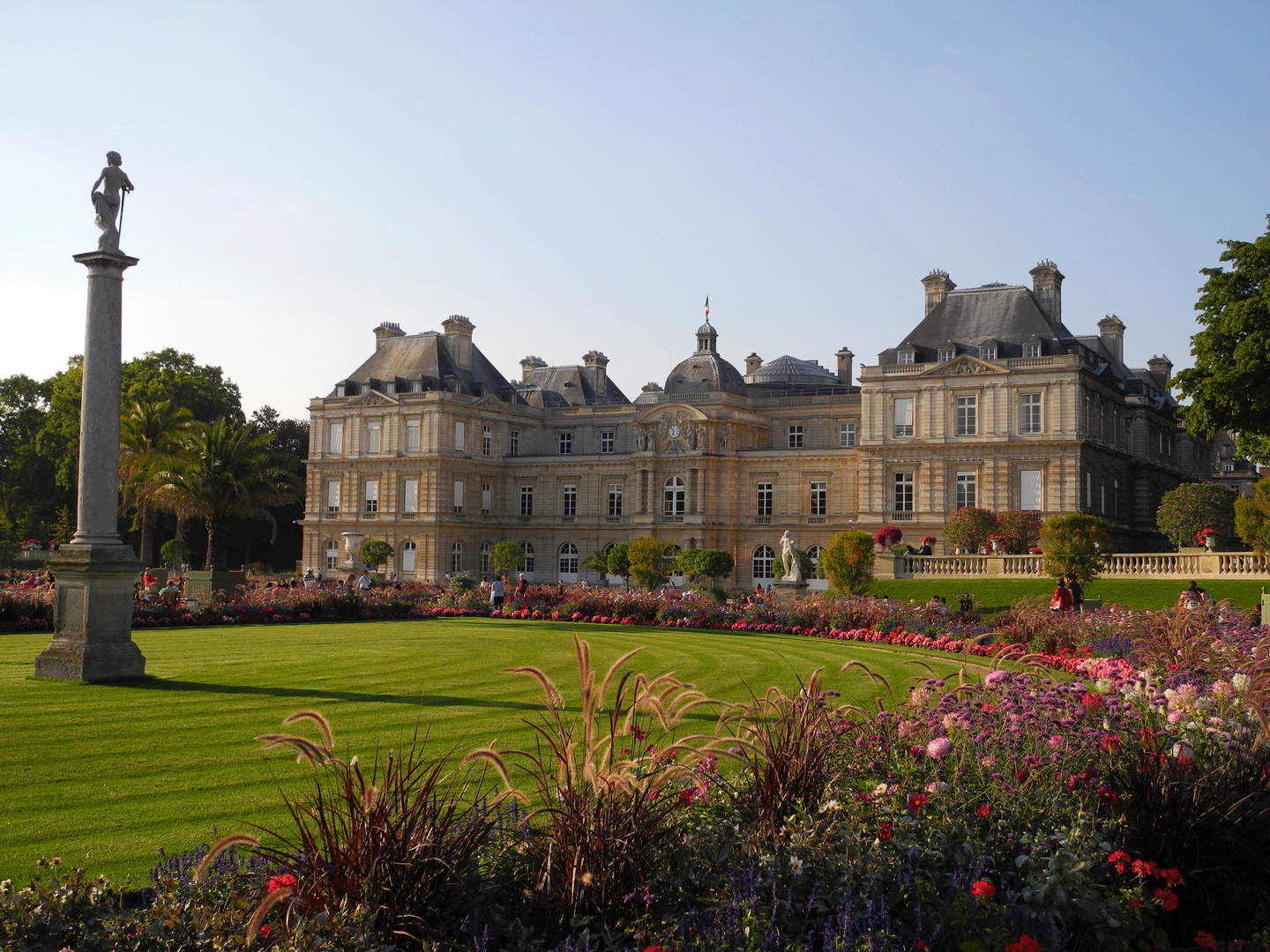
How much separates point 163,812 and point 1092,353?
49674mm

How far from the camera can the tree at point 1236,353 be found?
105ft

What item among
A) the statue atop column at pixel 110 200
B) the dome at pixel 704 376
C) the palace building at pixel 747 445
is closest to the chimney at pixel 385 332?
the palace building at pixel 747 445

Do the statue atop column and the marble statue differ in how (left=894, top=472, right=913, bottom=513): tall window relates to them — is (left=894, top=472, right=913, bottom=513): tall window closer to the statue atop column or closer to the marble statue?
the marble statue

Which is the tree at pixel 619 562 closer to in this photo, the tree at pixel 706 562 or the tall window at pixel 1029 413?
the tree at pixel 706 562

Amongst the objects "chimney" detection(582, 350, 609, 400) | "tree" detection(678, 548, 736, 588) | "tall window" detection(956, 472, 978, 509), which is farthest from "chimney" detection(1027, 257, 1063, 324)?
"chimney" detection(582, 350, 609, 400)

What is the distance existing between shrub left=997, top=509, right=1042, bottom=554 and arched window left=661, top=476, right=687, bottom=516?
65.2ft

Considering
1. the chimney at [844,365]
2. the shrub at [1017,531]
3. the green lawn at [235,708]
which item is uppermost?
the chimney at [844,365]

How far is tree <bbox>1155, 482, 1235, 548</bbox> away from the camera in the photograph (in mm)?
39094

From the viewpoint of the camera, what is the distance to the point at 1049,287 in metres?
52.4

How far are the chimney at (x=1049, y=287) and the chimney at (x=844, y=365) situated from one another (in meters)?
15.1

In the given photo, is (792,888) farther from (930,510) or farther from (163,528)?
(163,528)

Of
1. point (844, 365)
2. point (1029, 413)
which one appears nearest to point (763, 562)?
point (844, 365)

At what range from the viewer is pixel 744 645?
2134 centimetres

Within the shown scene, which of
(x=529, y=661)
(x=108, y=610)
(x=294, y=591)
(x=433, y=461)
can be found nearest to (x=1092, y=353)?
(x=433, y=461)
